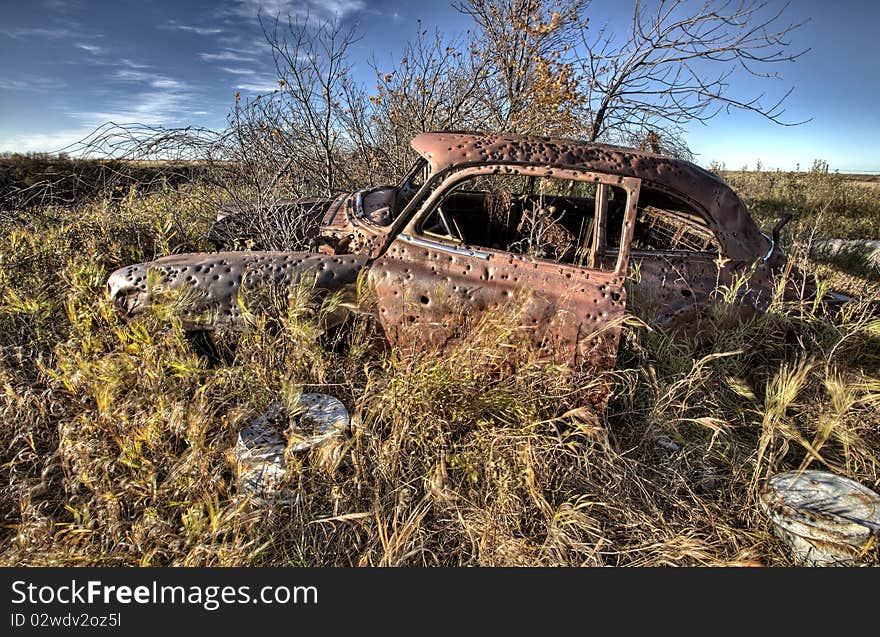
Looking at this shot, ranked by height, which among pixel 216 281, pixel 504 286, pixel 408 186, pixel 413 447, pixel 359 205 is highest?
pixel 408 186

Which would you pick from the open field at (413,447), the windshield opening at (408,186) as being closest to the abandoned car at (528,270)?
the open field at (413,447)

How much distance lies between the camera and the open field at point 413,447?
1.75m

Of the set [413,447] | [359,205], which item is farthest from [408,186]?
[413,447]

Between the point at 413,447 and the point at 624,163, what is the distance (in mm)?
2021

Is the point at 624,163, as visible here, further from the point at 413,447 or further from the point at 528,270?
the point at 413,447

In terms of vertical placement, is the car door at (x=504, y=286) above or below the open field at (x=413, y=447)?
above

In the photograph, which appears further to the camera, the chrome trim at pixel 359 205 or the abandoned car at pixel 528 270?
the chrome trim at pixel 359 205

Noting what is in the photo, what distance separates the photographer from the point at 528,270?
245 centimetres

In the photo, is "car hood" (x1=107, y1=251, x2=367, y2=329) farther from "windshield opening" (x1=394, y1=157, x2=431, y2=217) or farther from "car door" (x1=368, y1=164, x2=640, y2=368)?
"windshield opening" (x1=394, y1=157, x2=431, y2=217)

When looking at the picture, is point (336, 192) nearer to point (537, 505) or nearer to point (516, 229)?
point (516, 229)

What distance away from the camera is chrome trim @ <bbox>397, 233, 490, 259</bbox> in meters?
2.51

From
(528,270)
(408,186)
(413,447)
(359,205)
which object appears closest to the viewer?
(413,447)

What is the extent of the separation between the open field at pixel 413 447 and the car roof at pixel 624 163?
61 cm

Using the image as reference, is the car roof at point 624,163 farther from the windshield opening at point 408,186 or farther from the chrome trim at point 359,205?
A: the windshield opening at point 408,186
